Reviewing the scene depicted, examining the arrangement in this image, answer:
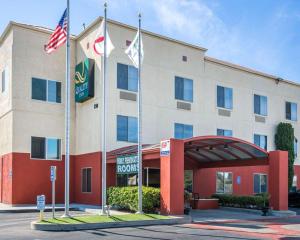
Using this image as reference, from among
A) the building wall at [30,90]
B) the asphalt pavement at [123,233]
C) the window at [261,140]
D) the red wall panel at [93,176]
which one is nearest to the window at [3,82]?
the building wall at [30,90]

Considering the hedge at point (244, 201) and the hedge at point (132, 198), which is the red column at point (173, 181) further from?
the hedge at point (244, 201)

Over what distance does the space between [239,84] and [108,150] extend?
11840mm

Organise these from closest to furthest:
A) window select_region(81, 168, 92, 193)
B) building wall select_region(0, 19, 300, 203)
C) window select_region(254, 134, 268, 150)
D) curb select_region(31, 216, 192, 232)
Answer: curb select_region(31, 216, 192, 232)
building wall select_region(0, 19, 300, 203)
window select_region(81, 168, 92, 193)
window select_region(254, 134, 268, 150)

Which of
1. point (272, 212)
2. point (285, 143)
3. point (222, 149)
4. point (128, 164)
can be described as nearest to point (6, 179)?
point (128, 164)

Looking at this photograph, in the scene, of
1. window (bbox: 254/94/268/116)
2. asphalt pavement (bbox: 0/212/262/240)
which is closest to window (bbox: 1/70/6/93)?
asphalt pavement (bbox: 0/212/262/240)

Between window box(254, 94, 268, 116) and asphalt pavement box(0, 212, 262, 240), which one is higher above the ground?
window box(254, 94, 268, 116)

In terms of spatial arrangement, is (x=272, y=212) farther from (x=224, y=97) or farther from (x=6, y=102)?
(x=6, y=102)

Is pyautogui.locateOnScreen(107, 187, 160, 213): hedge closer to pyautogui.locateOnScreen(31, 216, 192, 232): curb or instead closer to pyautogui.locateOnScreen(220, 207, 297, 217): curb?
pyautogui.locateOnScreen(31, 216, 192, 232): curb

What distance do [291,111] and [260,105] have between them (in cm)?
406

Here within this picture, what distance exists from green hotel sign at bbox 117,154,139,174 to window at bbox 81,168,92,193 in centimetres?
378

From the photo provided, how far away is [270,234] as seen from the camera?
49.2 feet

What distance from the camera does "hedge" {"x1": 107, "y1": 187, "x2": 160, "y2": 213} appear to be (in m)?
19.7

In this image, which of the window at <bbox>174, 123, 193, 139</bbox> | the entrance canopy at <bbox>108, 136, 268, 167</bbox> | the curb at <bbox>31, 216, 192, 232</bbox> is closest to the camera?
the curb at <bbox>31, 216, 192, 232</bbox>

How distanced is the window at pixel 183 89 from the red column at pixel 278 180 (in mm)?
7116
